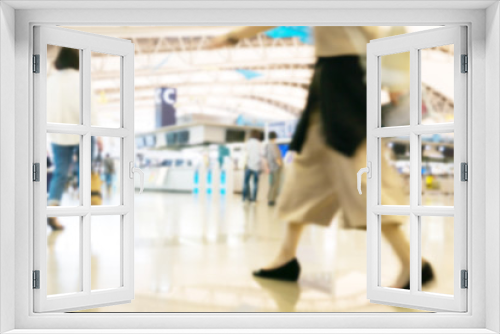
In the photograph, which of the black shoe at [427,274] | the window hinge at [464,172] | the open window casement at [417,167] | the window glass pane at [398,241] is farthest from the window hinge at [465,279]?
the black shoe at [427,274]

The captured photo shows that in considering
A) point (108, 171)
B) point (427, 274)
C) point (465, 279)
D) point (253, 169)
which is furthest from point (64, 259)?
point (108, 171)

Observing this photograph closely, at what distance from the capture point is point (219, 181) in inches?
400

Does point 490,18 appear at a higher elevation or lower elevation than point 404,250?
higher

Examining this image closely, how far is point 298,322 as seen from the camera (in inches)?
78.4

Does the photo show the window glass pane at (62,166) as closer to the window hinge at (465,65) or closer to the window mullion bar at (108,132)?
the window mullion bar at (108,132)

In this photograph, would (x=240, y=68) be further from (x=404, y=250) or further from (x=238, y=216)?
(x=404, y=250)

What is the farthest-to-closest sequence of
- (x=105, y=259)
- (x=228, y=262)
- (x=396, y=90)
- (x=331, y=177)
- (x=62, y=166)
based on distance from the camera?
(x=331, y=177) < (x=396, y=90) < (x=228, y=262) < (x=105, y=259) < (x=62, y=166)

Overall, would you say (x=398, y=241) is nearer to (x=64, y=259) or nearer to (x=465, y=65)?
(x=465, y=65)

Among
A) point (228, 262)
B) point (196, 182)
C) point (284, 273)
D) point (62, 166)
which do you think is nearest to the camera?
point (284, 273)

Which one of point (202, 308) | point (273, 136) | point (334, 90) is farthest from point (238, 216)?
point (202, 308)

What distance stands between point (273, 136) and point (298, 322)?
6364 mm

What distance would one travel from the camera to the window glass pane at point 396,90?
13.4 feet

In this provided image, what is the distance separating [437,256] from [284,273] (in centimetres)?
155

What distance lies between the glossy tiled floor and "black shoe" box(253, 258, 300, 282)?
0.25 ft
